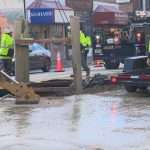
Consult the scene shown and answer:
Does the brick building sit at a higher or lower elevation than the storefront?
higher

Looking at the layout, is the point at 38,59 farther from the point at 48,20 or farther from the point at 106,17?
the point at 106,17

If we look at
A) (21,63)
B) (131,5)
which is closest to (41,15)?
(131,5)

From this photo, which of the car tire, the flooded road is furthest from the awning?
the flooded road

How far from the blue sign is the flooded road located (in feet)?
85.9

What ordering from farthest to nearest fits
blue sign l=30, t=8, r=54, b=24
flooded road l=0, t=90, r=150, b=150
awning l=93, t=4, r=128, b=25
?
1. awning l=93, t=4, r=128, b=25
2. blue sign l=30, t=8, r=54, b=24
3. flooded road l=0, t=90, r=150, b=150

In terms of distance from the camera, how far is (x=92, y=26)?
4884 cm

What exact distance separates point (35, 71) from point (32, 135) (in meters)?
20.6

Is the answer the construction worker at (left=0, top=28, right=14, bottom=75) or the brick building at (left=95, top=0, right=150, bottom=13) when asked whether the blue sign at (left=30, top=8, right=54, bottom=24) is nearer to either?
the brick building at (left=95, top=0, right=150, bottom=13)

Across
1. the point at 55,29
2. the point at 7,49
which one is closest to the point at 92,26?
the point at 55,29

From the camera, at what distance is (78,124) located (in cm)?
1102

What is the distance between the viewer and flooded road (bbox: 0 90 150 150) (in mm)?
9203

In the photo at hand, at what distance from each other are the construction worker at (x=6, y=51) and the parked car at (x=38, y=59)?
3348 millimetres

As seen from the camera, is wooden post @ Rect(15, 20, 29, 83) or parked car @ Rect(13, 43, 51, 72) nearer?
wooden post @ Rect(15, 20, 29, 83)

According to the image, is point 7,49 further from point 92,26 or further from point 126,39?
point 92,26
